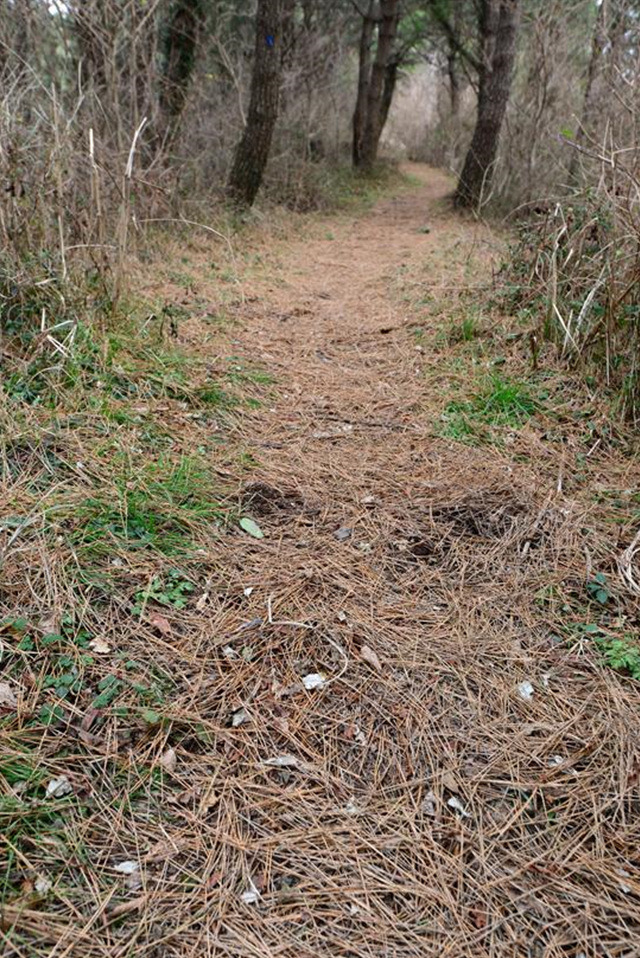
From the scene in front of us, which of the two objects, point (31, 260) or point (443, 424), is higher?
point (31, 260)

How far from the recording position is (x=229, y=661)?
5.06ft

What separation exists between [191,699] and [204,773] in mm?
179

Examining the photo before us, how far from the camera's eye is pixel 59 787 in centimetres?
122

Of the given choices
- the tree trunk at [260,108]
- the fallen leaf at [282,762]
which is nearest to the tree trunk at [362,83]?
the tree trunk at [260,108]

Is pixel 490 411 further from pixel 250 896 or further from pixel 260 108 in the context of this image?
pixel 260 108

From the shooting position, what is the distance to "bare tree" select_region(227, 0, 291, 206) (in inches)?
241

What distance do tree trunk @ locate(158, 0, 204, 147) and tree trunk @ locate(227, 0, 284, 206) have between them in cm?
74

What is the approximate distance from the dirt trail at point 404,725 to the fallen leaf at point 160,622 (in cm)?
8

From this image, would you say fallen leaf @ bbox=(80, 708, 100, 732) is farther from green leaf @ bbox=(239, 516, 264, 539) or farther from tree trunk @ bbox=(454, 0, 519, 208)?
tree trunk @ bbox=(454, 0, 519, 208)

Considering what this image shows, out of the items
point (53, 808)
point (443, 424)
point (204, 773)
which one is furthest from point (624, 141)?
point (53, 808)

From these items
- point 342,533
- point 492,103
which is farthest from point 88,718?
point 492,103

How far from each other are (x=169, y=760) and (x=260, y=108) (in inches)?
272

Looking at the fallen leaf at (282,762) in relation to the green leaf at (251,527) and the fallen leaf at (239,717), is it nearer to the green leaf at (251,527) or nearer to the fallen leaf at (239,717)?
the fallen leaf at (239,717)

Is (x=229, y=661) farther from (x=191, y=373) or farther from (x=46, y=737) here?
(x=191, y=373)
